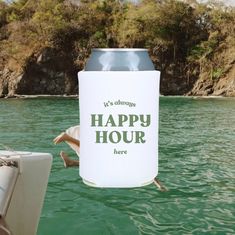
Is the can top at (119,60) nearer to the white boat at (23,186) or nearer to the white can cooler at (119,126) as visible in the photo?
the white can cooler at (119,126)

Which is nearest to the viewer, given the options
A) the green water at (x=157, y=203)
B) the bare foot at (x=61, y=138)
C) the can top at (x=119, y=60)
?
the can top at (x=119, y=60)

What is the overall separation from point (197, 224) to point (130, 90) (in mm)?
Result: 3350

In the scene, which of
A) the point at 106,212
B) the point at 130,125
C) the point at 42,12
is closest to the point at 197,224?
the point at 106,212

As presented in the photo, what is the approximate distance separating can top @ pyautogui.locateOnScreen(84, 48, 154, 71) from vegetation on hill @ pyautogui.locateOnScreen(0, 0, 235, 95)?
169ft

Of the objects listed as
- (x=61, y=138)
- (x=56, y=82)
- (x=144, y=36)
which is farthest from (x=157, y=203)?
(x=144, y=36)

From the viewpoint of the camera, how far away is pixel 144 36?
57812mm

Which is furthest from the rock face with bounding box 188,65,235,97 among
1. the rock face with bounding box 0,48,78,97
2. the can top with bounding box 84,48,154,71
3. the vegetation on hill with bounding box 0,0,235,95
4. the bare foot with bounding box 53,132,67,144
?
the can top with bounding box 84,48,154,71

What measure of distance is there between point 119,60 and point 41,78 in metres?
53.1

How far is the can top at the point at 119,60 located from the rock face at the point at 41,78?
50.7 meters

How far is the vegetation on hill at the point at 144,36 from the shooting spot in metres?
56.3

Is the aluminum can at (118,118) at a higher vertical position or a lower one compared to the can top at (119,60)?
lower

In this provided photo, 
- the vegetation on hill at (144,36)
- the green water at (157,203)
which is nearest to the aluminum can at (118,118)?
the green water at (157,203)

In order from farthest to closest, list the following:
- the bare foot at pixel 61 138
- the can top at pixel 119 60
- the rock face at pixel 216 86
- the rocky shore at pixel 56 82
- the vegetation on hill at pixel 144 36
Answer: the vegetation on hill at pixel 144 36
the rocky shore at pixel 56 82
the rock face at pixel 216 86
the bare foot at pixel 61 138
the can top at pixel 119 60

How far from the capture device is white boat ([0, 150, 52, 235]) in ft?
11.1
